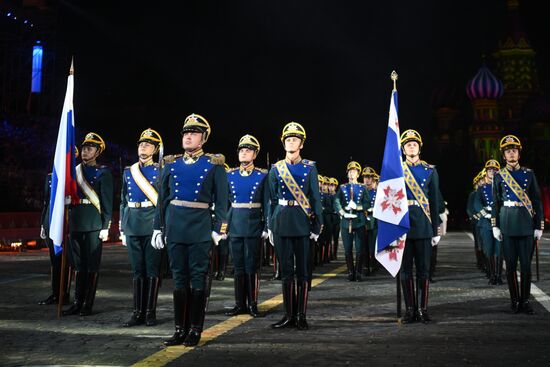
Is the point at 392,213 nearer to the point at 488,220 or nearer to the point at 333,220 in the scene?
the point at 488,220

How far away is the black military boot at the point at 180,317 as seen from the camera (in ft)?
26.1

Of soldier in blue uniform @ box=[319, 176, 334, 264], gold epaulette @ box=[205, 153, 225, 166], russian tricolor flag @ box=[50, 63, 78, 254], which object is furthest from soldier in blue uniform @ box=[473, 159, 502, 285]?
russian tricolor flag @ box=[50, 63, 78, 254]

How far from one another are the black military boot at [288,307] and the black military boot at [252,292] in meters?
1.15

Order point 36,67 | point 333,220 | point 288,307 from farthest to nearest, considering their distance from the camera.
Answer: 1. point 36,67
2. point 333,220
3. point 288,307

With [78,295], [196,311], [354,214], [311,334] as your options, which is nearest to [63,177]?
[78,295]

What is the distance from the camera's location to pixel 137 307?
31.2 ft

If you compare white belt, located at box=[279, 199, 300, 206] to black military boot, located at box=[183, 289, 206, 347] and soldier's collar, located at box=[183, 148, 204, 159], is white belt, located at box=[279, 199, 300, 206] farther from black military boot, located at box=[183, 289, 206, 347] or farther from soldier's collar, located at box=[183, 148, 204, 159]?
black military boot, located at box=[183, 289, 206, 347]

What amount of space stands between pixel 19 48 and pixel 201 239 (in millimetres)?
41912

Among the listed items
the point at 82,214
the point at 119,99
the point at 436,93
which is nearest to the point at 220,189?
the point at 82,214

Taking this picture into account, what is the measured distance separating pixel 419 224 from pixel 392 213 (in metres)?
0.40

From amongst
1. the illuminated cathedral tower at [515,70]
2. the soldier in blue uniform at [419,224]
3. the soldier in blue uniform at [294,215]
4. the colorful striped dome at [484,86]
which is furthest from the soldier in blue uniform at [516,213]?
the illuminated cathedral tower at [515,70]

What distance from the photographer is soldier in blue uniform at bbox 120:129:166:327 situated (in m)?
9.59

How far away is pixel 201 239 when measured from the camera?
8.18m

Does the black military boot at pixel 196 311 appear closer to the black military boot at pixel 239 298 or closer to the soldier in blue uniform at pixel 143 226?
the soldier in blue uniform at pixel 143 226
